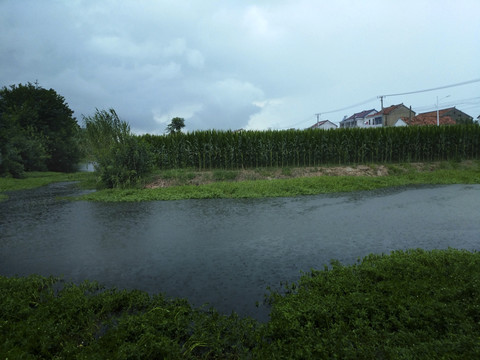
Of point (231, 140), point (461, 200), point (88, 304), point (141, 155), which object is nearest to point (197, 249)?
point (88, 304)

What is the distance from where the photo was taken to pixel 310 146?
2502 cm

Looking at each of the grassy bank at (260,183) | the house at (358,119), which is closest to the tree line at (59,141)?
the grassy bank at (260,183)

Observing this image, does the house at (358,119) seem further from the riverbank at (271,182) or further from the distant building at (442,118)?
the riverbank at (271,182)

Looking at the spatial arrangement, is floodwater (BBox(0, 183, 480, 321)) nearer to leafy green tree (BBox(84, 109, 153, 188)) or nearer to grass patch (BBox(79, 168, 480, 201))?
grass patch (BBox(79, 168, 480, 201))

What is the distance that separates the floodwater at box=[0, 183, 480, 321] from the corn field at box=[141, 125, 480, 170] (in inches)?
418

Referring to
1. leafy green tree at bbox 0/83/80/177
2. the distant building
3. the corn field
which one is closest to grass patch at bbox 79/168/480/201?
the corn field

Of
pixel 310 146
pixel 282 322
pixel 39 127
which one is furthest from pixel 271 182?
pixel 39 127

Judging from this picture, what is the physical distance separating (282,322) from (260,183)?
1411cm

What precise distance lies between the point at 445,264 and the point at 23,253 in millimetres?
9113

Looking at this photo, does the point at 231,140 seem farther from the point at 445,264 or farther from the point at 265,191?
the point at 445,264

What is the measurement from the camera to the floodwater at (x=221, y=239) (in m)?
5.69

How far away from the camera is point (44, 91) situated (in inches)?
1772

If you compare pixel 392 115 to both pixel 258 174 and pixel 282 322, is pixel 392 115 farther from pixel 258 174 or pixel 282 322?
pixel 282 322

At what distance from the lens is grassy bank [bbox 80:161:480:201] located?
1596 cm
